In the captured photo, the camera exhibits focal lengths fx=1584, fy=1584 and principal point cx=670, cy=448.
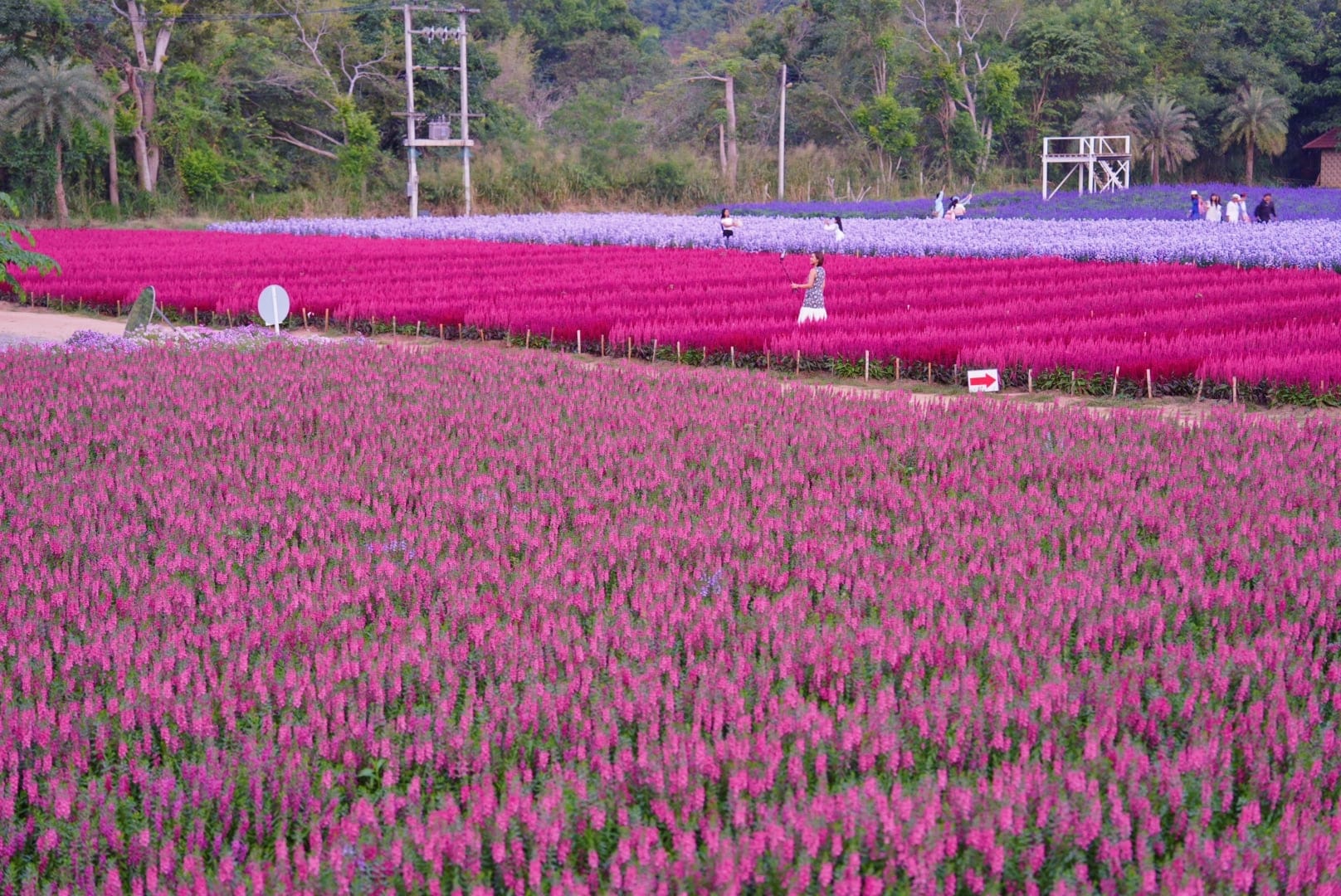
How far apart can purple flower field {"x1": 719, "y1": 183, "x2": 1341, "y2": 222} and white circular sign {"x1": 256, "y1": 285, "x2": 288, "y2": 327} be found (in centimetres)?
3045

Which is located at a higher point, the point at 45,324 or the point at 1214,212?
the point at 1214,212

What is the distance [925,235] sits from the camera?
118ft

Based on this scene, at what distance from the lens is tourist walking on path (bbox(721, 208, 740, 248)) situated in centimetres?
3484

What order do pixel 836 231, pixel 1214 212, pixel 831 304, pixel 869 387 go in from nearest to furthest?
pixel 869 387
pixel 831 304
pixel 836 231
pixel 1214 212

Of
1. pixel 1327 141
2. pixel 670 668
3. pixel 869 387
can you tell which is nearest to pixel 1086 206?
pixel 1327 141

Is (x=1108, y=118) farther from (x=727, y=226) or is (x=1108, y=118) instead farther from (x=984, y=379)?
(x=984, y=379)

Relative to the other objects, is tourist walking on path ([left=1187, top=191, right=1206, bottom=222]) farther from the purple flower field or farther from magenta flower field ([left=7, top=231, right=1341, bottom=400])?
magenta flower field ([left=7, top=231, right=1341, bottom=400])

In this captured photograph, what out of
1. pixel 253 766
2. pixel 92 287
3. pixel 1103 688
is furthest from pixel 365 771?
pixel 92 287

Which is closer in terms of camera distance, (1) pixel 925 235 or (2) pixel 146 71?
(1) pixel 925 235

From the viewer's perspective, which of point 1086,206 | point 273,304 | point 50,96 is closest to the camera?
point 273,304

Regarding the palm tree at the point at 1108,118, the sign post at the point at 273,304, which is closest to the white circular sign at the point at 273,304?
the sign post at the point at 273,304

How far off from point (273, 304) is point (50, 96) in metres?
Result: 32.1

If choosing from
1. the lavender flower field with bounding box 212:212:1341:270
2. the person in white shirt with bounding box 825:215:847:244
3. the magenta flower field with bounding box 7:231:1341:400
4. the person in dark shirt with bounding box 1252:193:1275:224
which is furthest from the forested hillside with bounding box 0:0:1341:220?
the person in dark shirt with bounding box 1252:193:1275:224

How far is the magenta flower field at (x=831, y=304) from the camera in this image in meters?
14.6
